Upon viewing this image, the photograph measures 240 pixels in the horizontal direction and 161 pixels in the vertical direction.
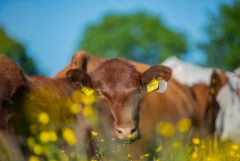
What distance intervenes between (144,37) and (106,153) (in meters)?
62.5

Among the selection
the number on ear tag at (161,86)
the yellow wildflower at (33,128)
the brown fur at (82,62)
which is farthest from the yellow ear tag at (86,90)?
the brown fur at (82,62)

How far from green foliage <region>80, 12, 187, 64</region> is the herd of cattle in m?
47.4

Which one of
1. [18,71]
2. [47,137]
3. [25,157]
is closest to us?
[47,137]

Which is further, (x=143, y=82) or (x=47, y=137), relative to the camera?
(x=143, y=82)

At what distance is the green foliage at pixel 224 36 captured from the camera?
176 ft

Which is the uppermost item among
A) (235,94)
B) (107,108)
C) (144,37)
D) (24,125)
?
(24,125)

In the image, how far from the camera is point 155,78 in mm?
9570

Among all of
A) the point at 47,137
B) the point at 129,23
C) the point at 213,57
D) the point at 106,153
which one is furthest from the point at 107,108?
the point at 129,23

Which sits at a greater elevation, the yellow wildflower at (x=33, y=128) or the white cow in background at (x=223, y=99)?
the yellow wildflower at (x=33, y=128)

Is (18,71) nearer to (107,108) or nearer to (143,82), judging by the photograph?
(107,108)

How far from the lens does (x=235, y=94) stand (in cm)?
1619

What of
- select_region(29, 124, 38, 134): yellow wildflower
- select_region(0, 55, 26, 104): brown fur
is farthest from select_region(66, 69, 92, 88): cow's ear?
select_region(29, 124, 38, 134): yellow wildflower

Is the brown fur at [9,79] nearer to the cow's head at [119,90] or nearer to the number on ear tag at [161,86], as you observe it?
the cow's head at [119,90]

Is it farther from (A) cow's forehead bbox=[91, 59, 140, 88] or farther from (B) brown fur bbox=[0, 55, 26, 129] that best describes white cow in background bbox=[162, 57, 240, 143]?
→ (B) brown fur bbox=[0, 55, 26, 129]
